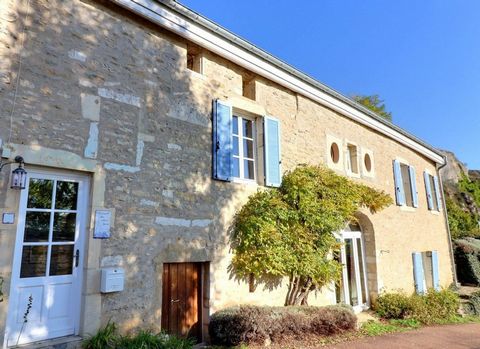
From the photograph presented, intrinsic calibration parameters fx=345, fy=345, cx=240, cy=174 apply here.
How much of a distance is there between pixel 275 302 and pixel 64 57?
5.24 m

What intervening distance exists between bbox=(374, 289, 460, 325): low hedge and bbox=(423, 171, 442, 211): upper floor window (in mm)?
4592

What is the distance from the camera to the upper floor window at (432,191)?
1298 cm

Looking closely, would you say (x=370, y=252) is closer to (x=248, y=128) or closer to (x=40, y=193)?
(x=248, y=128)

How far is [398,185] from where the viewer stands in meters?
11.1

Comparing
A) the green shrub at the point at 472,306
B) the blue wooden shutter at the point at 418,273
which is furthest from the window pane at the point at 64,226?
the green shrub at the point at 472,306

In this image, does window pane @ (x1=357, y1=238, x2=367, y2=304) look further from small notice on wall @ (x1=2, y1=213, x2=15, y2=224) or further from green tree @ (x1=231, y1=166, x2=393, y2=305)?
small notice on wall @ (x1=2, y1=213, x2=15, y2=224)

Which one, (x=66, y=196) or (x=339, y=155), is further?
(x=339, y=155)

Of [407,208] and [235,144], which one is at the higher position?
[235,144]

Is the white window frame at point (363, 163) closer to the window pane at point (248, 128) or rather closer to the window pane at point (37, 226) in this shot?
the window pane at point (248, 128)

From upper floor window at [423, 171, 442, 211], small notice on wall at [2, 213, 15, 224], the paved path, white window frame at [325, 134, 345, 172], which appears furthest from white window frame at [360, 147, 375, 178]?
small notice on wall at [2, 213, 15, 224]

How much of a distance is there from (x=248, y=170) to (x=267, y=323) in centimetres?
279

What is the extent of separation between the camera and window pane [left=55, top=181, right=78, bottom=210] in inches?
168

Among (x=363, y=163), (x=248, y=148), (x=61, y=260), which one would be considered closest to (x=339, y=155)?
(x=363, y=163)

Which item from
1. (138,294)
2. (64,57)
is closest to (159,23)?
(64,57)
